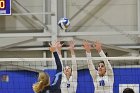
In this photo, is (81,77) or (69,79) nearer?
(69,79)

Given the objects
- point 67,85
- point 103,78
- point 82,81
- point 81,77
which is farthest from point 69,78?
point 81,77

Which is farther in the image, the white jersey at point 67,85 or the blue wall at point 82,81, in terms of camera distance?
the blue wall at point 82,81

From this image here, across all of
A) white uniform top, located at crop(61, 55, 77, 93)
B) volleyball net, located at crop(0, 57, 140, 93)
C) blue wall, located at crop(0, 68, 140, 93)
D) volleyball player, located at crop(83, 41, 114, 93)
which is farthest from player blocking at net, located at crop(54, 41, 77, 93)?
blue wall, located at crop(0, 68, 140, 93)

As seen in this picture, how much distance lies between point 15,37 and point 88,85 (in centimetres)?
268

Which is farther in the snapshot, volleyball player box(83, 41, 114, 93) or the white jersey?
the white jersey

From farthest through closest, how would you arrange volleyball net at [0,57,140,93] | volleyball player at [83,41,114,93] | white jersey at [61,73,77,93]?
volleyball net at [0,57,140,93] → white jersey at [61,73,77,93] → volleyball player at [83,41,114,93]

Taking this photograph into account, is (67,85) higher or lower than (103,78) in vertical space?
lower

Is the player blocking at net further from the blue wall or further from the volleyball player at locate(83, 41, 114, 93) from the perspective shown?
the blue wall

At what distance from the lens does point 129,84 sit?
8555 millimetres

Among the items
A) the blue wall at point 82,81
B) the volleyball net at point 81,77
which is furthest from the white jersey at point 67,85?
the blue wall at point 82,81

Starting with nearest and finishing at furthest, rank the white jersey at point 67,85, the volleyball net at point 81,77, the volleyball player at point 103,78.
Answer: the volleyball player at point 103,78
the white jersey at point 67,85
the volleyball net at point 81,77

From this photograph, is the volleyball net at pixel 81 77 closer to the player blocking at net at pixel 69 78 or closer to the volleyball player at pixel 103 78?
the player blocking at net at pixel 69 78

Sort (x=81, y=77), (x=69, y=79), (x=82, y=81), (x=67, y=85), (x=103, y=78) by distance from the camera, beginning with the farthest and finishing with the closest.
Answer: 1. (x=81, y=77)
2. (x=82, y=81)
3. (x=69, y=79)
4. (x=67, y=85)
5. (x=103, y=78)

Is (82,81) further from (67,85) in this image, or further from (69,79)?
(67,85)
